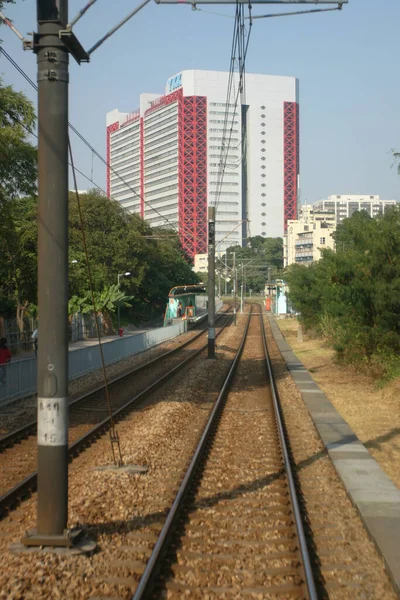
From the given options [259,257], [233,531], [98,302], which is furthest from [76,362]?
[259,257]

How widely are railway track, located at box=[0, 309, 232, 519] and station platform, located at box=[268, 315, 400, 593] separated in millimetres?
4552

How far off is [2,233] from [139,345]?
1777 cm

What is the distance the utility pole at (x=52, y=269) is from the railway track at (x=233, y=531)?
3.95 ft

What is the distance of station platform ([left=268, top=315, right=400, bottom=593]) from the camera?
7367 mm

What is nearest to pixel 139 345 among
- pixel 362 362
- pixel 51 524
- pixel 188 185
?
pixel 362 362

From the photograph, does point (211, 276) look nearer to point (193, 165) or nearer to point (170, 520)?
point (170, 520)

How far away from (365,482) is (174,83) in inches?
7611

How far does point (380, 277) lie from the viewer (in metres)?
20.4

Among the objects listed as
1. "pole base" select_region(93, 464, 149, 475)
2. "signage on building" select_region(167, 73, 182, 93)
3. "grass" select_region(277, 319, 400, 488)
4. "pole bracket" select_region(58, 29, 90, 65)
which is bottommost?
"grass" select_region(277, 319, 400, 488)

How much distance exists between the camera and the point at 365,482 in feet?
33.2

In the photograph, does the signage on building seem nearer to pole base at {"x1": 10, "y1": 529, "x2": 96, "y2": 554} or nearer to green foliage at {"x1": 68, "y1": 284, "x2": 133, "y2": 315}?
green foliage at {"x1": 68, "y1": 284, "x2": 133, "y2": 315}

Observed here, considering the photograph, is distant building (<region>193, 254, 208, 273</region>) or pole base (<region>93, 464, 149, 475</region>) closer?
pole base (<region>93, 464, 149, 475</region>)

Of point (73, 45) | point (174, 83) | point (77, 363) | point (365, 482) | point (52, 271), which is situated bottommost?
point (365, 482)

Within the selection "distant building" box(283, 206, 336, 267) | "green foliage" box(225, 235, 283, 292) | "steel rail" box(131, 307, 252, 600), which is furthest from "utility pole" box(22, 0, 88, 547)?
"green foliage" box(225, 235, 283, 292)
